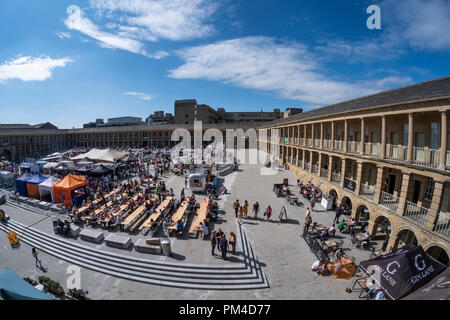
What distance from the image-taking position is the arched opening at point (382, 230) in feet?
39.2

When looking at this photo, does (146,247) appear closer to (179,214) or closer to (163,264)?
(163,264)

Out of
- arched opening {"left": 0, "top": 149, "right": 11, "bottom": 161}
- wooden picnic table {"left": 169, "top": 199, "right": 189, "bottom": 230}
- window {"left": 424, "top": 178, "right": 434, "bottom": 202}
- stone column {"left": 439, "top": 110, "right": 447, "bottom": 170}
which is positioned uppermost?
stone column {"left": 439, "top": 110, "right": 447, "bottom": 170}

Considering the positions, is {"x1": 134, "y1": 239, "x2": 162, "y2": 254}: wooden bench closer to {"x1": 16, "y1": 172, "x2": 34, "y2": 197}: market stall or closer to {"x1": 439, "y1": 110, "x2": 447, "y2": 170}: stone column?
{"x1": 439, "y1": 110, "x2": 447, "y2": 170}: stone column

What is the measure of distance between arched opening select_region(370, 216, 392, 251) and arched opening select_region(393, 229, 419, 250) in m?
0.56

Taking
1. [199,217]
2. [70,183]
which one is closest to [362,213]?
[199,217]

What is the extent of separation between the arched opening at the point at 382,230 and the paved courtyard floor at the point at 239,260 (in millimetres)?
1560

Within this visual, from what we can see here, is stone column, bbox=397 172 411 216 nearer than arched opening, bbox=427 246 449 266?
No

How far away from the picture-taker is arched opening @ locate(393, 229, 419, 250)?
36.8 ft

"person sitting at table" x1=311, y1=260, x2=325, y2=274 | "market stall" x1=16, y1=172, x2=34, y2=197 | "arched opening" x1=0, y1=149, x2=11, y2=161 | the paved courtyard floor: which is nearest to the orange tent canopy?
the paved courtyard floor

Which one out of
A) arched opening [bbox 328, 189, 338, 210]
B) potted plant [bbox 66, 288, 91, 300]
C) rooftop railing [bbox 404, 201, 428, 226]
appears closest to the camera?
potted plant [bbox 66, 288, 91, 300]

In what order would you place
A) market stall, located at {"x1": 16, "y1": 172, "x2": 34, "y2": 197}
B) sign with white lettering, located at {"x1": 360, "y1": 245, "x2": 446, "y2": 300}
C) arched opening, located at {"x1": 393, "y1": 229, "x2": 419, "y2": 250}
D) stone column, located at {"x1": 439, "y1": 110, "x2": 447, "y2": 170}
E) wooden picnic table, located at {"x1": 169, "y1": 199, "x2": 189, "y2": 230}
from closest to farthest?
sign with white lettering, located at {"x1": 360, "y1": 245, "x2": 446, "y2": 300}, stone column, located at {"x1": 439, "y1": 110, "x2": 447, "y2": 170}, arched opening, located at {"x1": 393, "y1": 229, "x2": 419, "y2": 250}, wooden picnic table, located at {"x1": 169, "y1": 199, "x2": 189, "y2": 230}, market stall, located at {"x1": 16, "y1": 172, "x2": 34, "y2": 197}

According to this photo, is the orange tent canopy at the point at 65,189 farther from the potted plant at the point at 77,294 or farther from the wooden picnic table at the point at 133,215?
the potted plant at the point at 77,294

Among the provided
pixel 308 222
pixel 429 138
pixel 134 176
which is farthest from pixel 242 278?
pixel 134 176

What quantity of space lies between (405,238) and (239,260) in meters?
9.74
